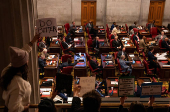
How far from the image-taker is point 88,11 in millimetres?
17484

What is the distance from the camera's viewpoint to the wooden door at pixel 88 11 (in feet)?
56.7

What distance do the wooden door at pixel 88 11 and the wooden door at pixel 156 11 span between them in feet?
14.1

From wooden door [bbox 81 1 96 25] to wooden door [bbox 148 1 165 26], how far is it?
4.31 m

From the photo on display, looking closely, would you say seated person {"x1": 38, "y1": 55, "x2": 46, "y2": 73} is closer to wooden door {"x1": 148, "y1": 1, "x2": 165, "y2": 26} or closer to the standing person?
the standing person

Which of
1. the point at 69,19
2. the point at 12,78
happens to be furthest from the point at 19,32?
the point at 69,19

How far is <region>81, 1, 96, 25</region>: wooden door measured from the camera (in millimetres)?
17281

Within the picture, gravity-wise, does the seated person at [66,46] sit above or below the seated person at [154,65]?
above

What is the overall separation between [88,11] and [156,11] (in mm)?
5204

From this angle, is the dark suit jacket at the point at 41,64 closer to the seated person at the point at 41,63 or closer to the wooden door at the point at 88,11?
the seated person at the point at 41,63

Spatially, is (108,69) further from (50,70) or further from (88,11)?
(88,11)

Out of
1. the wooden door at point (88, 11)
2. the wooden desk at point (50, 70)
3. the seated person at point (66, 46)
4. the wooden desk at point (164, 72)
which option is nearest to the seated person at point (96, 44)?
the seated person at point (66, 46)

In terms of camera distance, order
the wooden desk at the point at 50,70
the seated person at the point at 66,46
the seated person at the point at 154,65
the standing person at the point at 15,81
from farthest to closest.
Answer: the seated person at the point at 66,46, the seated person at the point at 154,65, the wooden desk at the point at 50,70, the standing person at the point at 15,81

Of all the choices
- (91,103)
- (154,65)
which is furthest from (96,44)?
(91,103)

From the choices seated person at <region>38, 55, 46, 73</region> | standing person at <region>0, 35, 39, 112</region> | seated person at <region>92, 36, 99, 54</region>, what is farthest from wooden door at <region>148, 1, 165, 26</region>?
standing person at <region>0, 35, 39, 112</region>
